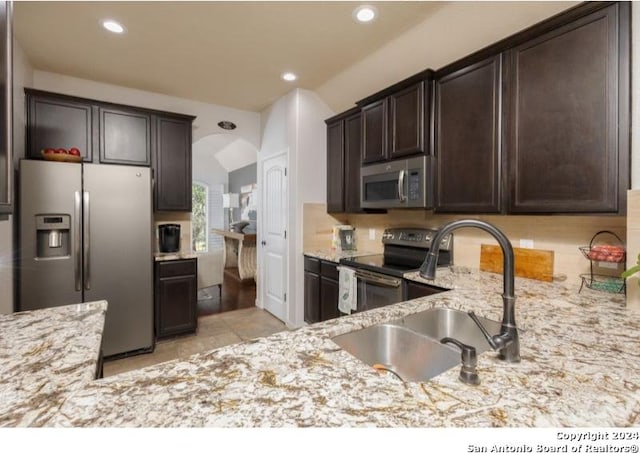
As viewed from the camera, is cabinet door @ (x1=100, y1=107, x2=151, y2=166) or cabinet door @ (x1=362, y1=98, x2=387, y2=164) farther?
cabinet door @ (x1=100, y1=107, x2=151, y2=166)

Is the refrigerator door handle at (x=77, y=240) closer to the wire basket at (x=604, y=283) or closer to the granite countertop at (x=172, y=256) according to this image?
the granite countertop at (x=172, y=256)

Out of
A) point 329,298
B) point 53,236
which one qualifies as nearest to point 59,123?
point 53,236

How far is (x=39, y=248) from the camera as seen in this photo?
244 centimetres

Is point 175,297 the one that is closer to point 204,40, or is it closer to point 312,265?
point 312,265

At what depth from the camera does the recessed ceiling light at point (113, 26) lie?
2.22 m

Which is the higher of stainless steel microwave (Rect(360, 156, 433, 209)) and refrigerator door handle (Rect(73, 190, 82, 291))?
stainless steel microwave (Rect(360, 156, 433, 209))

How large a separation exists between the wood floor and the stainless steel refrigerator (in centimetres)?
16

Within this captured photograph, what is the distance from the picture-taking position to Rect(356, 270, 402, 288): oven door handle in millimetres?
2340

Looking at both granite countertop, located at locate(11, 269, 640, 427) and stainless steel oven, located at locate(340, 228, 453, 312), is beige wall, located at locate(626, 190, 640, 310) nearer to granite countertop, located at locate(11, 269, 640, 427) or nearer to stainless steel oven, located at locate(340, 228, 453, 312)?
granite countertop, located at locate(11, 269, 640, 427)

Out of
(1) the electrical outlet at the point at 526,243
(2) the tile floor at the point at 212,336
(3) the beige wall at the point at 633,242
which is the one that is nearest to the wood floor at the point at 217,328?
(2) the tile floor at the point at 212,336

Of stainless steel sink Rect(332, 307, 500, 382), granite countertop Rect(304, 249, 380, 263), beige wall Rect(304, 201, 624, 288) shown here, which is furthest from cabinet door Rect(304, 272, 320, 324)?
stainless steel sink Rect(332, 307, 500, 382)

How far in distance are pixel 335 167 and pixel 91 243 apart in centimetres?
248

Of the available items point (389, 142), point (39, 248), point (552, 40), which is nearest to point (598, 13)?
point (552, 40)

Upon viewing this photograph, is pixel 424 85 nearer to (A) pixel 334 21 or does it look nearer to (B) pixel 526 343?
(A) pixel 334 21
